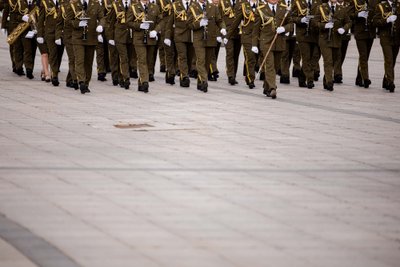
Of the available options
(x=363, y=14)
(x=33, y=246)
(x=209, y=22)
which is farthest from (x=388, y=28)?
(x=33, y=246)

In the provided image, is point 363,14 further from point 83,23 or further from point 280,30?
point 83,23

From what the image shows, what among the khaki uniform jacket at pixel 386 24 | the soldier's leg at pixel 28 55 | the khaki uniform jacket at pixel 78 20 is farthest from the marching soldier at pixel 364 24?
the soldier's leg at pixel 28 55

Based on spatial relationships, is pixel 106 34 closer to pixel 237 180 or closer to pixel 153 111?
pixel 153 111

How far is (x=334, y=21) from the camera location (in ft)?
78.3

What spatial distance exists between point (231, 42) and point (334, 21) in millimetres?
2714

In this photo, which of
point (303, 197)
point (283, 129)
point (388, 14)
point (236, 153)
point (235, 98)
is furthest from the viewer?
point (388, 14)

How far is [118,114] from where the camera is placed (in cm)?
1917

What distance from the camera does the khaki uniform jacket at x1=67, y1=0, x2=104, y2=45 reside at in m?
22.5

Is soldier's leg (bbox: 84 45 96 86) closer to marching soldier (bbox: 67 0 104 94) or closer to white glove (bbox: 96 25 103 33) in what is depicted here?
marching soldier (bbox: 67 0 104 94)

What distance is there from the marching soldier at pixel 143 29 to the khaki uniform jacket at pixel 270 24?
2.13 m

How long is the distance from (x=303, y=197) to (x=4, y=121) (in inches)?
282

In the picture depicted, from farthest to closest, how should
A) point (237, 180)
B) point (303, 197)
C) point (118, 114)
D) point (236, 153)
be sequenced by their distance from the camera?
point (118, 114) < point (236, 153) < point (237, 180) < point (303, 197)

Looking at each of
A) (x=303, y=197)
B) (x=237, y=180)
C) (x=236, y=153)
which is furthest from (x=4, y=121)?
(x=303, y=197)

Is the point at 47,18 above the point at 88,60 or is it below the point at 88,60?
above
